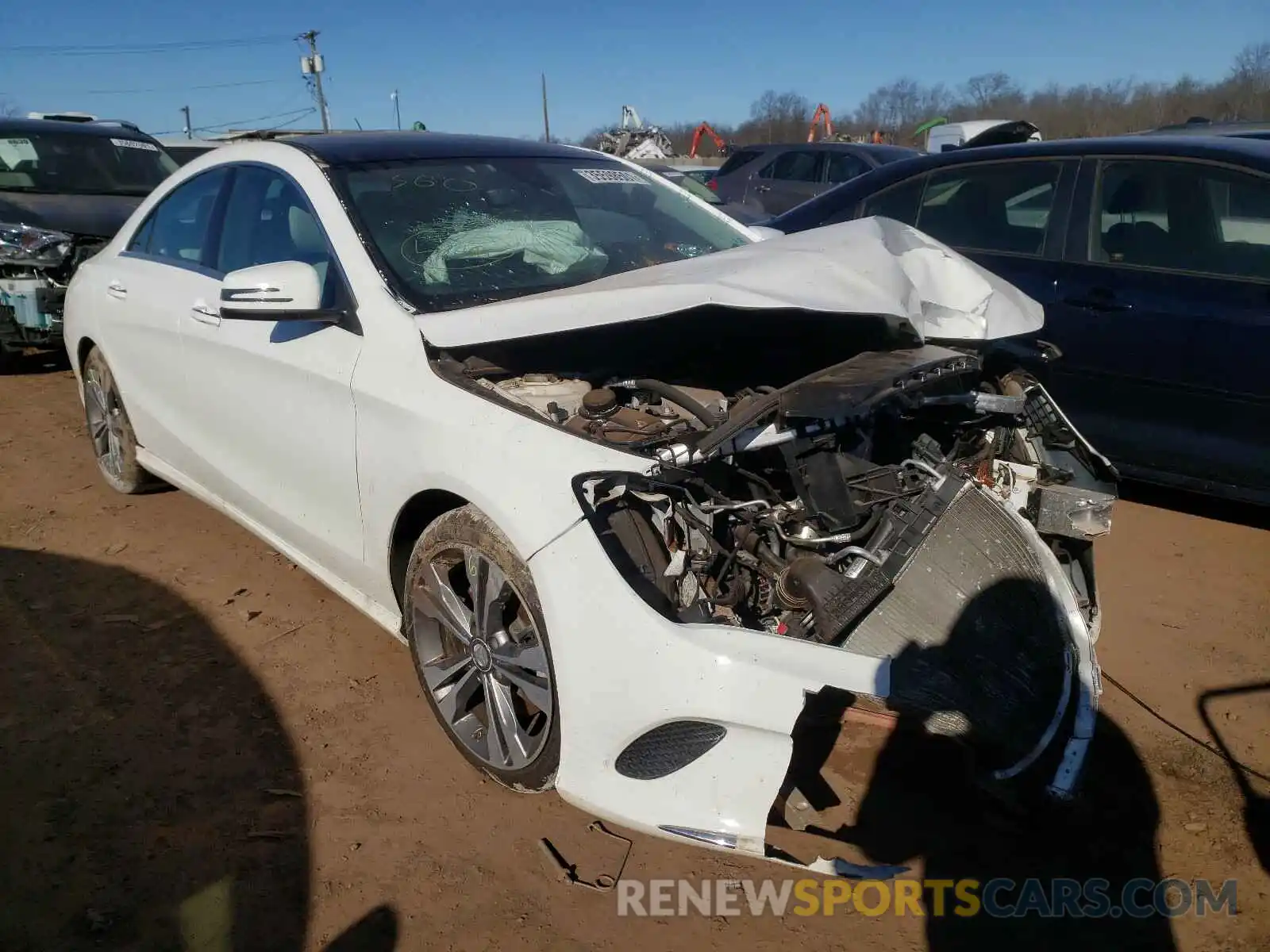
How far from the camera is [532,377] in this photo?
9.18 feet

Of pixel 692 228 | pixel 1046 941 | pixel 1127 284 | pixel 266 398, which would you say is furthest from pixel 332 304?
pixel 1127 284

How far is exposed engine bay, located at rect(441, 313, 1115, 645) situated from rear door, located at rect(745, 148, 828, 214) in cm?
954

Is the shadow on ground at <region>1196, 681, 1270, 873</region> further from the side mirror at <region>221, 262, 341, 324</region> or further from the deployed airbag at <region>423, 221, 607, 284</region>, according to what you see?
the side mirror at <region>221, 262, 341, 324</region>

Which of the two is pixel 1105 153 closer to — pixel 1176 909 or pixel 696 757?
pixel 1176 909

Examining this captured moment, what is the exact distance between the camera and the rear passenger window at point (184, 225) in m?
3.78

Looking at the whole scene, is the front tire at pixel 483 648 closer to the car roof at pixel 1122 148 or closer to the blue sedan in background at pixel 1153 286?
the blue sedan in background at pixel 1153 286

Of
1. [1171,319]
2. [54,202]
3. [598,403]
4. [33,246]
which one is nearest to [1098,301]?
[1171,319]

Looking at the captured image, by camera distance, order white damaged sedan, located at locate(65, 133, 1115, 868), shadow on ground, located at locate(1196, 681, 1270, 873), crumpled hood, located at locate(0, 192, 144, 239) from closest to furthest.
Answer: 1. white damaged sedan, located at locate(65, 133, 1115, 868)
2. shadow on ground, located at locate(1196, 681, 1270, 873)
3. crumpled hood, located at locate(0, 192, 144, 239)

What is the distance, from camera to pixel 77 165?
7898 mm

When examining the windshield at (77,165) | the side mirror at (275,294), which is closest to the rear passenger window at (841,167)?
the windshield at (77,165)

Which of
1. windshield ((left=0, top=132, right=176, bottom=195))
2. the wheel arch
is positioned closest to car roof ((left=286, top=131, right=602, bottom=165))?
the wheel arch

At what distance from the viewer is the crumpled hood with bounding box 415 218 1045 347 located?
99.2 inches

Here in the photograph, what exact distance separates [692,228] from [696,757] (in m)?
2.38

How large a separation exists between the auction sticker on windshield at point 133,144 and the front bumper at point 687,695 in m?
8.05
